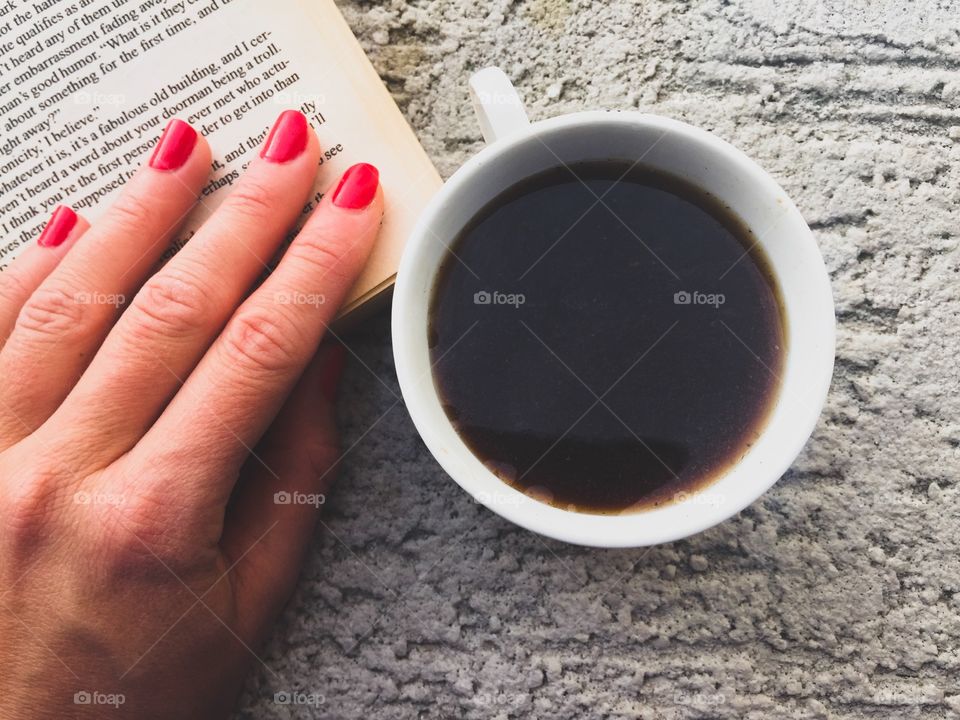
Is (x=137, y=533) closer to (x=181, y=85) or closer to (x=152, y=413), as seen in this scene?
(x=152, y=413)

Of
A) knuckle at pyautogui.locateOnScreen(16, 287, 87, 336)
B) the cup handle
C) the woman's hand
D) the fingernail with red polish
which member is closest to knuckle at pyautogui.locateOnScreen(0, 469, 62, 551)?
the woman's hand

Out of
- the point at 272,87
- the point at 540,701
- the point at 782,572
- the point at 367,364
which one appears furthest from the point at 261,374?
the point at 782,572

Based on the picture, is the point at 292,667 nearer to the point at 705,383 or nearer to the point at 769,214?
the point at 705,383

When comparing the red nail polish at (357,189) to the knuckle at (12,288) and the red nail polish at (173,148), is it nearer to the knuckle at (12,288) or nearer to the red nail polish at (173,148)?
the red nail polish at (173,148)

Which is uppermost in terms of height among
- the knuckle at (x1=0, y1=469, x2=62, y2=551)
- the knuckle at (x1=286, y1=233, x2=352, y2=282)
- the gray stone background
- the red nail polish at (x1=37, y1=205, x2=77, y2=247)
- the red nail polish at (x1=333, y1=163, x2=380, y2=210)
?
the red nail polish at (x1=37, y1=205, x2=77, y2=247)

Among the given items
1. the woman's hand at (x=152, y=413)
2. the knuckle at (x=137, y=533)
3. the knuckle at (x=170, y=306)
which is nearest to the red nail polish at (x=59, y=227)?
the woman's hand at (x=152, y=413)

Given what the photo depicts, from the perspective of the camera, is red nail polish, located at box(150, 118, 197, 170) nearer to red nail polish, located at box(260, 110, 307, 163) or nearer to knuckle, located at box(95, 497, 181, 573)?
red nail polish, located at box(260, 110, 307, 163)
